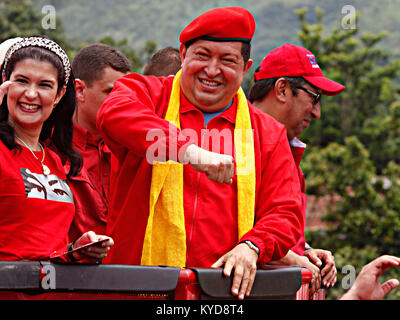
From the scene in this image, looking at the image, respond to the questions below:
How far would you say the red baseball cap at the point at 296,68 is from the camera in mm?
3904

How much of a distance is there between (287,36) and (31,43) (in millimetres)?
62353

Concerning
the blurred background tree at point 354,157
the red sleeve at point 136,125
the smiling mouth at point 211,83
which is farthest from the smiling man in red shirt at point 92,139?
the blurred background tree at point 354,157

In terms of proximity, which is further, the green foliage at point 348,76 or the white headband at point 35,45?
the green foliage at point 348,76

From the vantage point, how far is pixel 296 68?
3.93m

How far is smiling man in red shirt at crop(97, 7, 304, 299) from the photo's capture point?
2543 mm

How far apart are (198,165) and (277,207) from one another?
1.66 ft

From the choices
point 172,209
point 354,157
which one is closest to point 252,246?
point 172,209

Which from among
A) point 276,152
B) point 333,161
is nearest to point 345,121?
point 333,161

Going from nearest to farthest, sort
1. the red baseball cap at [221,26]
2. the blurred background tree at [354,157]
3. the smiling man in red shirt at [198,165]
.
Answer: the smiling man in red shirt at [198,165] < the red baseball cap at [221,26] < the blurred background tree at [354,157]

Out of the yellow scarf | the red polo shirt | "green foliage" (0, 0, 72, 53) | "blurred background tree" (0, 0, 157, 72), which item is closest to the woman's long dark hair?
the red polo shirt

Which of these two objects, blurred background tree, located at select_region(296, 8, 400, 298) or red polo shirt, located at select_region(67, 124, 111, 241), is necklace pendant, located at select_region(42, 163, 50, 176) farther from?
blurred background tree, located at select_region(296, 8, 400, 298)

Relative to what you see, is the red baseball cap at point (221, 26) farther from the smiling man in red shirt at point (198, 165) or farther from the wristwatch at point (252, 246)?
the wristwatch at point (252, 246)

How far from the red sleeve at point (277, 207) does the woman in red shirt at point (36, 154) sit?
67 cm

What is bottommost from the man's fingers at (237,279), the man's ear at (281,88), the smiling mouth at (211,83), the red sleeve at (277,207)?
the man's fingers at (237,279)
